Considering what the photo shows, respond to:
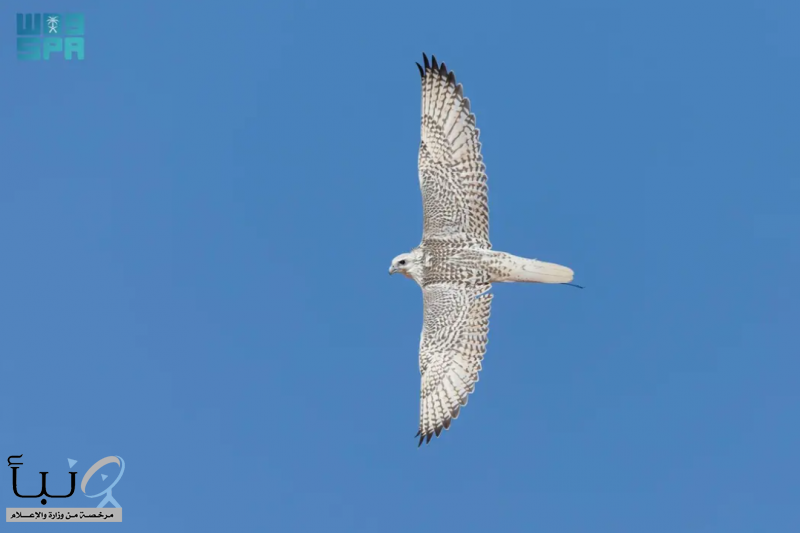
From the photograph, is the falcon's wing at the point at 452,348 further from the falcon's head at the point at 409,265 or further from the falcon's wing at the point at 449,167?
the falcon's wing at the point at 449,167

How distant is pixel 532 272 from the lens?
20.7 metres

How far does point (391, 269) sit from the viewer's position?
21.6 metres

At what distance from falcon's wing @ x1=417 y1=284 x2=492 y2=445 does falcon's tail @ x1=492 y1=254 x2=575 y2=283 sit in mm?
458

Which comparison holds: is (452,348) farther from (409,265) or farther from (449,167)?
(449,167)

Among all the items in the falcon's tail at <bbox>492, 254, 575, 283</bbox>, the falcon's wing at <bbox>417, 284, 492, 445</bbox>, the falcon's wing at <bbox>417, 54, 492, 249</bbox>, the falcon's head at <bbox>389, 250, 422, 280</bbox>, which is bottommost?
the falcon's wing at <bbox>417, 284, 492, 445</bbox>

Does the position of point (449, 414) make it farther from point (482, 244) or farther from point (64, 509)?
point (64, 509)

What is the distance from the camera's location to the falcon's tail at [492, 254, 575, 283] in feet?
67.4

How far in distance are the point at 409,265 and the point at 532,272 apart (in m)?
1.88

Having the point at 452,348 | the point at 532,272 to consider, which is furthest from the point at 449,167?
the point at 452,348

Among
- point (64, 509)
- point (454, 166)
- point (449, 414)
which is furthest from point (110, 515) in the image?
point (454, 166)

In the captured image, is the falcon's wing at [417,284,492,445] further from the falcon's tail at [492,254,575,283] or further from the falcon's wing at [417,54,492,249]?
the falcon's wing at [417,54,492,249]

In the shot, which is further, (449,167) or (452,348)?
(449,167)

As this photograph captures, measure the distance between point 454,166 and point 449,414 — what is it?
3.48 m

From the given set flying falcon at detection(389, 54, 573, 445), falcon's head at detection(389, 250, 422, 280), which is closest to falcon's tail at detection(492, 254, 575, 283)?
flying falcon at detection(389, 54, 573, 445)
